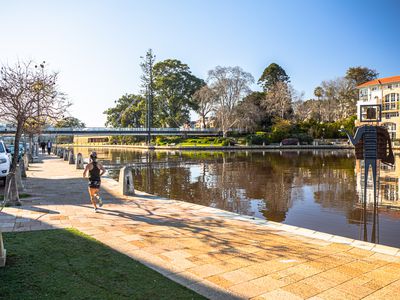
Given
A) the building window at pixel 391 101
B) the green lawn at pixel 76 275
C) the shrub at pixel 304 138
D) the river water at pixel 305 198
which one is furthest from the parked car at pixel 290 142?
the green lawn at pixel 76 275

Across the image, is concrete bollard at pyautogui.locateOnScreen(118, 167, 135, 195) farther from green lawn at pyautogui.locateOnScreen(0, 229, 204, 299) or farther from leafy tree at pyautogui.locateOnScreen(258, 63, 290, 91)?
leafy tree at pyautogui.locateOnScreen(258, 63, 290, 91)

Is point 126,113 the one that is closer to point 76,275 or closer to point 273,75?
point 273,75

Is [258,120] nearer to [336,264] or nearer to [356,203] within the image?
[356,203]

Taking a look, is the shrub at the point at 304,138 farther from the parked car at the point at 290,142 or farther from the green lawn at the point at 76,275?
the green lawn at the point at 76,275

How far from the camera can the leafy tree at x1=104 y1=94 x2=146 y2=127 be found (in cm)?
10125

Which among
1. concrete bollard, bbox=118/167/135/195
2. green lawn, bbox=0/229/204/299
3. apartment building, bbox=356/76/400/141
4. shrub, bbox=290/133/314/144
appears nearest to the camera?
green lawn, bbox=0/229/204/299

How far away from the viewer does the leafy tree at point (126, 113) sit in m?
101

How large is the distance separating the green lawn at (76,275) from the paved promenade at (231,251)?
30cm

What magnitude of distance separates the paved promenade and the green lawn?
0.30 m

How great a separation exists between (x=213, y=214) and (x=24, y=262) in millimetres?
5094

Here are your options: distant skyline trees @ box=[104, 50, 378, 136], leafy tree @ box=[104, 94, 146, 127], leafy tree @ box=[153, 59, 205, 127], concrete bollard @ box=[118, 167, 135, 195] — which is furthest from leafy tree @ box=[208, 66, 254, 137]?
concrete bollard @ box=[118, 167, 135, 195]

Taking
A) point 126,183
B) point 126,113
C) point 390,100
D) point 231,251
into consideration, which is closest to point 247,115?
point 390,100

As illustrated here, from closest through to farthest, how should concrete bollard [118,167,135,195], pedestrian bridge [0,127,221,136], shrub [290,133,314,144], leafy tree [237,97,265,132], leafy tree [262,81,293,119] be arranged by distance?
concrete bollard [118,167,135,195] → shrub [290,133,314,144] → leafy tree [237,97,265,132] → pedestrian bridge [0,127,221,136] → leafy tree [262,81,293,119]

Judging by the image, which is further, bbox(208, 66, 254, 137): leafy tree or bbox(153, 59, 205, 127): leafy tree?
bbox(153, 59, 205, 127): leafy tree
